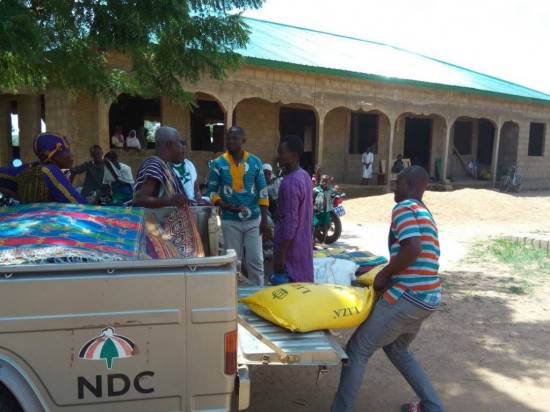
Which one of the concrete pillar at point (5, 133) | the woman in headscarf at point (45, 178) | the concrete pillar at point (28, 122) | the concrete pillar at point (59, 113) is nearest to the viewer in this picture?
the woman in headscarf at point (45, 178)

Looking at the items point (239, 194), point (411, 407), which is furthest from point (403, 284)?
point (239, 194)

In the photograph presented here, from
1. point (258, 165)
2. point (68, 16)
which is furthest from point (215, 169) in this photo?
point (68, 16)

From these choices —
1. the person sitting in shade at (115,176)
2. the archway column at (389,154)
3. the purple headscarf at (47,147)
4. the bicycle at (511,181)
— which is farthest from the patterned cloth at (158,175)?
the bicycle at (511,181)

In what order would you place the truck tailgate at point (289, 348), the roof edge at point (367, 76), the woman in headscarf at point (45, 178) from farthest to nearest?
1. the roof edge at point (367, 76)
2. the woman in headscarf at point (45, 178)
3. the truck tailgate at point (289, 348)

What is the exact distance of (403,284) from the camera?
278cm

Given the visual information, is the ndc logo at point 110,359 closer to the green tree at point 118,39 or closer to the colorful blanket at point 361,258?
the green tree at point 118,39

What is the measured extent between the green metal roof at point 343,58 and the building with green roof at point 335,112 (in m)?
0.06

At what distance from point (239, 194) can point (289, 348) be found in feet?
7.51

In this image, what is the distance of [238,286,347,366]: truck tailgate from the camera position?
238 cm

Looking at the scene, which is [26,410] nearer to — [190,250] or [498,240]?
[190,250]

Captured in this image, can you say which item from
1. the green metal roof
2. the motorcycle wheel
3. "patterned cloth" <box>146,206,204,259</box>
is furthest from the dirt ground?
the green metal roof

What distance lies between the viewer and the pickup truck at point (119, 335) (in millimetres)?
1886

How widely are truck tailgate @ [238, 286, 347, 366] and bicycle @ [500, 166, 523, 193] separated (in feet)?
60.3

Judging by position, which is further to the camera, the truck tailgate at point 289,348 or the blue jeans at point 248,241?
the blue jeans at point 248,241
